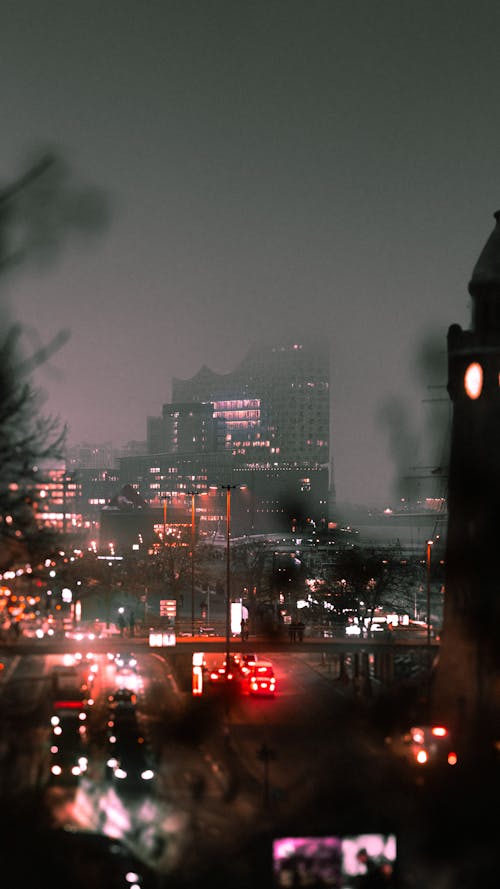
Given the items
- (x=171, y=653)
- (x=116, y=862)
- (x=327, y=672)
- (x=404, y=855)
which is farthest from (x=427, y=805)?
(x=327, y=672)

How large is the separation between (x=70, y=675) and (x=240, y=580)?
59.1 metres

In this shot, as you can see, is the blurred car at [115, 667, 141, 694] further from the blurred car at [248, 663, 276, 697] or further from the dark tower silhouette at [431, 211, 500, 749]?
the dark tower silhouette at [431, 211, 500, 749]

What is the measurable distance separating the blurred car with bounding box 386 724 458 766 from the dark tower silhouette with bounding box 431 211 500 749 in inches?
40.4

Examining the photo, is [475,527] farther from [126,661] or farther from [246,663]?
[126,661]

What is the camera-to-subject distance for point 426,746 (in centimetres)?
2772

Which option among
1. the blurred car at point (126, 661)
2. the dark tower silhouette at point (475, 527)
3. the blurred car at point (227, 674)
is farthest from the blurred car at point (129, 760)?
the blurred car at point (126, 661)

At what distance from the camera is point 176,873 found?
16781 mm

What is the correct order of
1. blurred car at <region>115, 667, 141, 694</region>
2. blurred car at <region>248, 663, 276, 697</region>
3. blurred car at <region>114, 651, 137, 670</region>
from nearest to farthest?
blurred car at <region>248, 663, 276, 697</region>
blurred car at <region>115, 667, 141, 694</region>
blurred car at <region>114, 651, 137, 670</region>

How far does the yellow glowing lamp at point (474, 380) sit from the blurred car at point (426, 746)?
31.6 feet

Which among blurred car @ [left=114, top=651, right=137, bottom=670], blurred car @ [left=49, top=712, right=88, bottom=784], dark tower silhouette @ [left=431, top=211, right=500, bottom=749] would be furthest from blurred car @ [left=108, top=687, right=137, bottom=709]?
blurred car @ [left=114, top=651, right=137, bottom=670]

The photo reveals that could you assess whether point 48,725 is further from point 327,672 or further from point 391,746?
point 327,672

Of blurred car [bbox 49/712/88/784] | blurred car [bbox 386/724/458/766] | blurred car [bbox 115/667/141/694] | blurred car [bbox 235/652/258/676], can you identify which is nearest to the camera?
blurred car [bbox 49/712/88/784]

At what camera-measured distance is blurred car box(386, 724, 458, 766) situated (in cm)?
2709

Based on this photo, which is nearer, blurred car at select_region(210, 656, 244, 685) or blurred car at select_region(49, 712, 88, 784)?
blurred car at select_region(49, 712, 88, 784)
